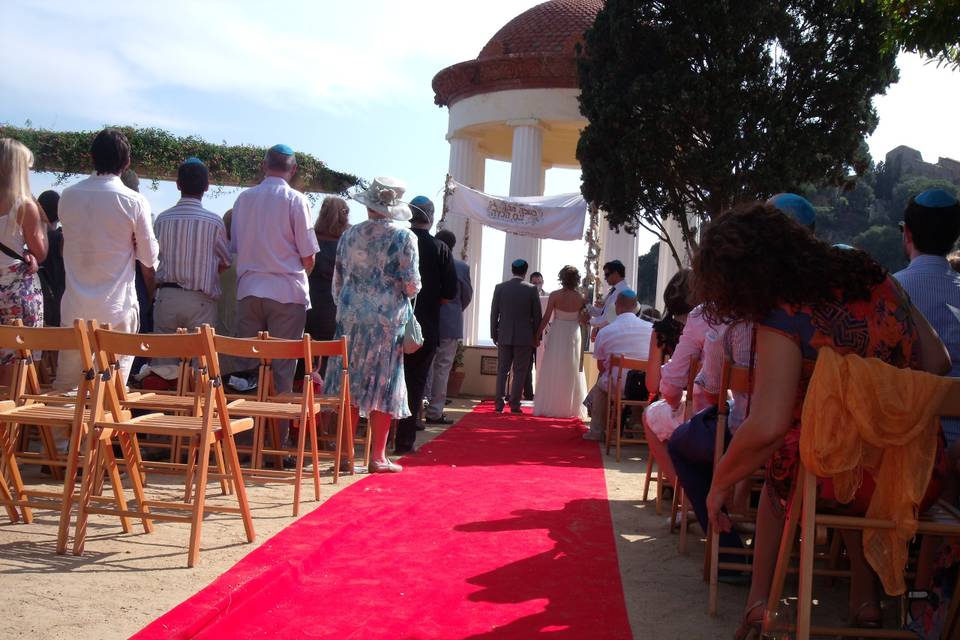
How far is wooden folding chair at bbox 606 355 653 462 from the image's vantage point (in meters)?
7.80

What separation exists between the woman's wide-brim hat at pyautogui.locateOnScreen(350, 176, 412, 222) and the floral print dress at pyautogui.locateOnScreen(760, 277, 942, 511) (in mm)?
3984

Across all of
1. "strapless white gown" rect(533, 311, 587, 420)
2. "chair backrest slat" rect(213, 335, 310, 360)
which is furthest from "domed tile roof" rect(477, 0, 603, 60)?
"chair backrest slat" rect(213, 335, 310, 360)

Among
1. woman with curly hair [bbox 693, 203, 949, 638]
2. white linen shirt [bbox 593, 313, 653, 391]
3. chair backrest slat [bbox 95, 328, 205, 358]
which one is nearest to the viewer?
woman with curly hair [bbox 693, 203, 949, 638]

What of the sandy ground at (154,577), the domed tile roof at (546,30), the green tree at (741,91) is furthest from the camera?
the domed tile roof at (546,30)

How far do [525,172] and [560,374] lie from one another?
659 cm

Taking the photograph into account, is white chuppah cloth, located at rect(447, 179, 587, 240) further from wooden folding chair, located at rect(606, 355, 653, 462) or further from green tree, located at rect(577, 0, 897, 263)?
wooden folding chair, located at rect(606, 355, 653, 462)

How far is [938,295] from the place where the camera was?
13.7 ft

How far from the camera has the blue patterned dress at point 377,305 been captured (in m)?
6.53

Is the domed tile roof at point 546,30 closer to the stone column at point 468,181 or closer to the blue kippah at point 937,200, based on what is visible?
the stone column at point 468,181

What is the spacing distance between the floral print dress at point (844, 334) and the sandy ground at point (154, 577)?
0.82 meters

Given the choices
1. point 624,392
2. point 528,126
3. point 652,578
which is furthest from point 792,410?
point 528,126

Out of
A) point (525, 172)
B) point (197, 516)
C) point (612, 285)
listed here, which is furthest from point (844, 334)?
point (525, 172)

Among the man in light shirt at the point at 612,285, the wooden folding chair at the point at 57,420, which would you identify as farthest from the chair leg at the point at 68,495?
the man in light shirt at the point at 612,285

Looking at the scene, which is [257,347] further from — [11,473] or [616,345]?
[616,345]
